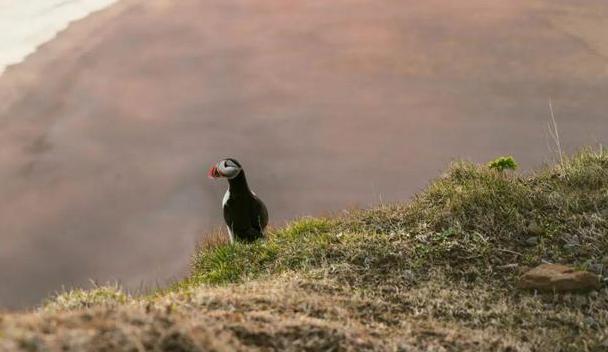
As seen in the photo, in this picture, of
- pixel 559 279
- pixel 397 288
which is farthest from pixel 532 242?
pixel 397 288

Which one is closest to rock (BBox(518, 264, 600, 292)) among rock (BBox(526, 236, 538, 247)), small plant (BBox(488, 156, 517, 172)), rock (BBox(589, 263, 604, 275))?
rock (BBox(589, 263, 604, 275))

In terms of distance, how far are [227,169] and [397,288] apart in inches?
126

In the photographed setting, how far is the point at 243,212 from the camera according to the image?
10766 mm

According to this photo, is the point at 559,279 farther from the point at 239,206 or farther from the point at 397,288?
the point at 239,206

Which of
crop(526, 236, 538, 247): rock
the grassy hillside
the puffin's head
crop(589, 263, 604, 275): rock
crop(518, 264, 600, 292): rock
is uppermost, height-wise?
the puffin's head

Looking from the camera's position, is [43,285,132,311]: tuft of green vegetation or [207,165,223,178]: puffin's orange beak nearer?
[43,285,132,311]: tuft of green vegetation

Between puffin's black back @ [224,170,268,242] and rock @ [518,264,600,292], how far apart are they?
12.8 feet

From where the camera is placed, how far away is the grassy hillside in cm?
529

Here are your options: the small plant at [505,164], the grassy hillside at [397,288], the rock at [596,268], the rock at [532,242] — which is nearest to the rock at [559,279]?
the grassy hillside at [397,288]

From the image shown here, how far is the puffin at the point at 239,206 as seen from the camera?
10.6 m

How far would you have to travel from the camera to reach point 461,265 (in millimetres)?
9383

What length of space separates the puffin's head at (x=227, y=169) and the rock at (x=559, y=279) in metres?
4.10

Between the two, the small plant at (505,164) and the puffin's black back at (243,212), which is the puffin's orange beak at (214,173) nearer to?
the puffin's black back at (243,212)

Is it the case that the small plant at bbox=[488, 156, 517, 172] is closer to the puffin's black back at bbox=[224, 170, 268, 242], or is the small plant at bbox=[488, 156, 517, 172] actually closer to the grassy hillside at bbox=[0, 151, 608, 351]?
the grassy hillside at bbox=[0, 151, 608, 351]
